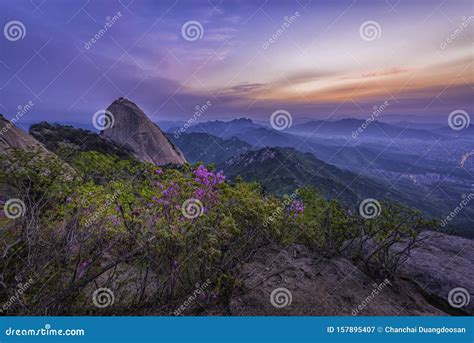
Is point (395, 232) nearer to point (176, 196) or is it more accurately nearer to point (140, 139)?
point (176, 196)

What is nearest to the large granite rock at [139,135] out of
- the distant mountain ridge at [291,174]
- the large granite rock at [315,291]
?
the large granite rock at [315,291]

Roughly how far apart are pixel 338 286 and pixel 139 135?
1890 inches

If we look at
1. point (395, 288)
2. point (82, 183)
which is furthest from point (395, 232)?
point (82, 183)

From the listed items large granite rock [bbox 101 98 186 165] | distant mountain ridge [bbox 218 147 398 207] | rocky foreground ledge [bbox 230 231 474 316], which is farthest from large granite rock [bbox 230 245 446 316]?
distant mountain ridge [bbox 218 147 398 207]

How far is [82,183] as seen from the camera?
5.54 metres

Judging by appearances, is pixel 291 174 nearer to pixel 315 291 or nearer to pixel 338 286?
pixel 338 286

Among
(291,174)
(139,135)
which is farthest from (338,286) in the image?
(291,174)

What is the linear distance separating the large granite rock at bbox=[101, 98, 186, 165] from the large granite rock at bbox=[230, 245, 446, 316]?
3694 centimetres

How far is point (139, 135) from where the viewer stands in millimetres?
47625

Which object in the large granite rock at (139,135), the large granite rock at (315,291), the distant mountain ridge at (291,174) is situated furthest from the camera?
the distant mountain ridge at (291,174)

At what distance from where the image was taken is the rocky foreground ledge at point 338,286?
15.3 ft

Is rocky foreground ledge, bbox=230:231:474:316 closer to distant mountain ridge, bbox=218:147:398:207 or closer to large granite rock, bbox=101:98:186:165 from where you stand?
large granite rock, bbox=101:98:186:165

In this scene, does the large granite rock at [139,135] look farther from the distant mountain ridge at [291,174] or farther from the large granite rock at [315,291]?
the distant mountain ridge at [291,174]

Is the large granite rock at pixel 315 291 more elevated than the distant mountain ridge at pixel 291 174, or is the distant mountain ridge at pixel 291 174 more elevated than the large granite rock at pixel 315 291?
the distant mountain ridge at pixel 291 174
